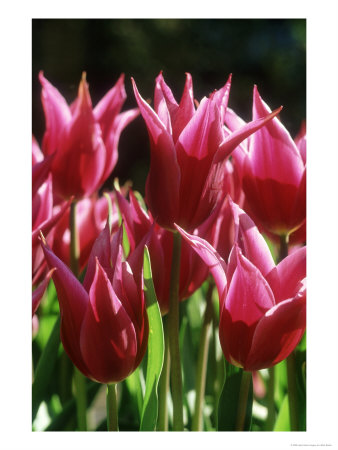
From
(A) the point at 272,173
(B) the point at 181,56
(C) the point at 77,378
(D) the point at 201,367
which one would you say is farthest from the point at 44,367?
A: (B) the point at 181,56

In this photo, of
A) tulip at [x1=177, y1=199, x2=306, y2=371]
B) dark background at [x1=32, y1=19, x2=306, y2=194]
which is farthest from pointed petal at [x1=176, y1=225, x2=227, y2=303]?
dark background at [x1=32, y1=19, x2=306, y2=194]

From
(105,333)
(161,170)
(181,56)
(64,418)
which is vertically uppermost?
(181,56)

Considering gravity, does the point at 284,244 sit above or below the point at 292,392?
above

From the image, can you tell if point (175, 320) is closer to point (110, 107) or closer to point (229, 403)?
point (229, 403)

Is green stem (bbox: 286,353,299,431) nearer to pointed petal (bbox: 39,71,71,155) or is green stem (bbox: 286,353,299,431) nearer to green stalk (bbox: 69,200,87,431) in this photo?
green stalk (bbox: 69,200,87,431)

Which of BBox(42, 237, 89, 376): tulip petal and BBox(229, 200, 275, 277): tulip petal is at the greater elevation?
BBox(229, 200, 275, 277): tulip petal

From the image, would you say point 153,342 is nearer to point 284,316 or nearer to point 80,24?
point 284,316
